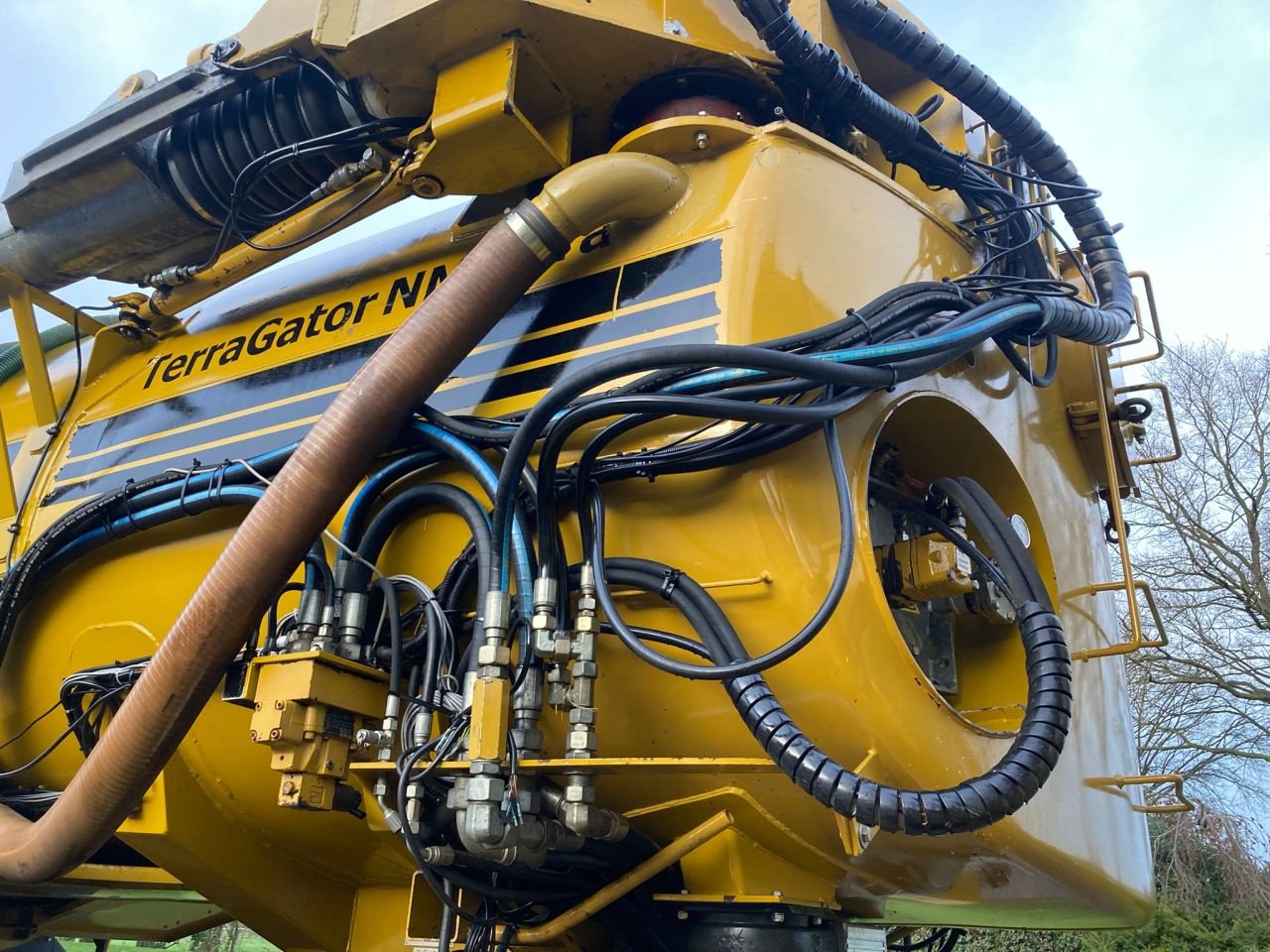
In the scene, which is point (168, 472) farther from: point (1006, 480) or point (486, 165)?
point (1006, 480)

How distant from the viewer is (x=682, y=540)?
1.99 meters

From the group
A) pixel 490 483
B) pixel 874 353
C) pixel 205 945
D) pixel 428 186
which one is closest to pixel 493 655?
pixel 490 483

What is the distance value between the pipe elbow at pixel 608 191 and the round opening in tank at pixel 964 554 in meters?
0.76

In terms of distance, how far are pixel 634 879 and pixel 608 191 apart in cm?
148

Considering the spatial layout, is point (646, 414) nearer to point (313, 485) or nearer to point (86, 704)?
point (313, 485)

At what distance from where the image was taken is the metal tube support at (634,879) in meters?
1.99

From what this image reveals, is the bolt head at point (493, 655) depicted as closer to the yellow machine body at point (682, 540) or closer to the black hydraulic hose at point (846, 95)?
the yellow machine body at point (682, 540)

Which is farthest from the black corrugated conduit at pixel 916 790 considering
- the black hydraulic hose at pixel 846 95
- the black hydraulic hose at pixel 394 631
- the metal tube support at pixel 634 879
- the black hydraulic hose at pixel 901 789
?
the black hydraulic hose at pixel 846 95

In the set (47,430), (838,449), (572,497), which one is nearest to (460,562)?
(572,497)

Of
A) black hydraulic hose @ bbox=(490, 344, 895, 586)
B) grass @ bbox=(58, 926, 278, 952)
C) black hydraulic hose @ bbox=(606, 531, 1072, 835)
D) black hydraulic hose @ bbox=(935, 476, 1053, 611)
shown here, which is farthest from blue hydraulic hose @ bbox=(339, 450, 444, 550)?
grass @ bbox=(58, 926, 278, 952)

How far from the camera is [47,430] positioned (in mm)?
3529

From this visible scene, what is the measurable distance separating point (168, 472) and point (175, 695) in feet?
2.67

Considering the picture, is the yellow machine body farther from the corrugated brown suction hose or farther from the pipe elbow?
the corrugated brown suction hose

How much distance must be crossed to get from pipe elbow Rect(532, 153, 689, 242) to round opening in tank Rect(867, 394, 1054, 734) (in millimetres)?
758
